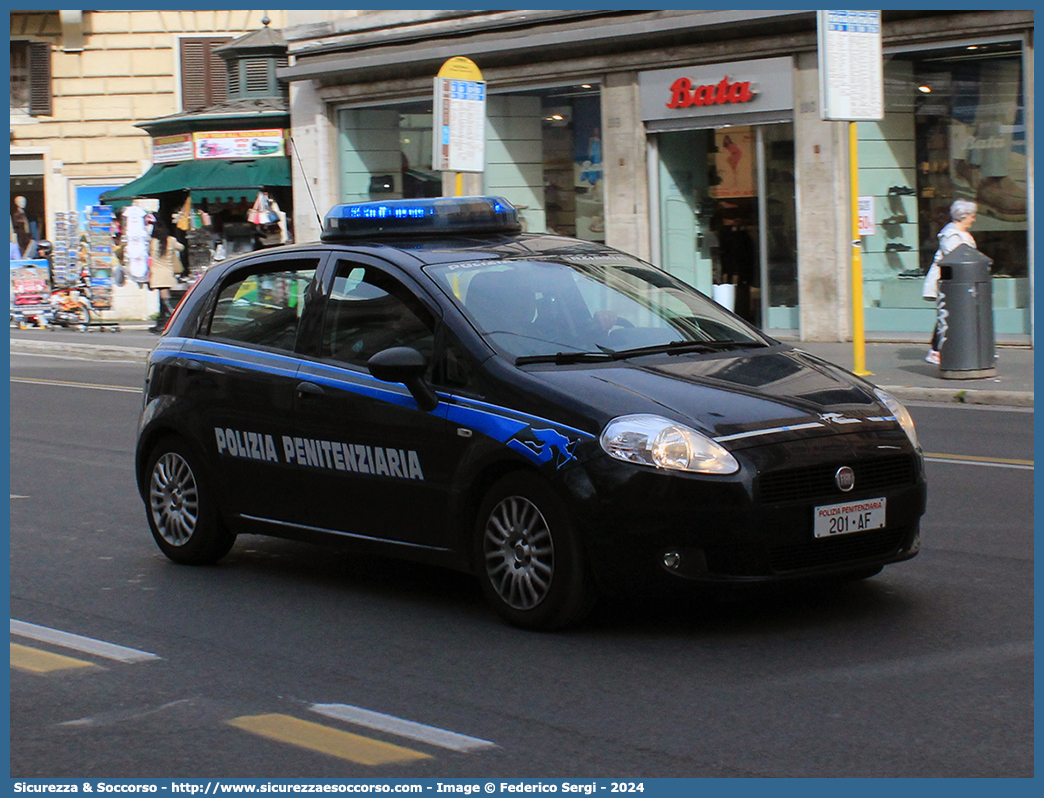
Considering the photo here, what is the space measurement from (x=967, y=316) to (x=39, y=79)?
81.9 feet

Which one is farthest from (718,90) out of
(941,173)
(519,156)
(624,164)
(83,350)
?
(83,350)

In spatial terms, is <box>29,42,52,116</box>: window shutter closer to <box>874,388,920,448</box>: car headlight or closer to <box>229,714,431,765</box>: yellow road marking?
<box>874,388,920,448</box>: car headlight

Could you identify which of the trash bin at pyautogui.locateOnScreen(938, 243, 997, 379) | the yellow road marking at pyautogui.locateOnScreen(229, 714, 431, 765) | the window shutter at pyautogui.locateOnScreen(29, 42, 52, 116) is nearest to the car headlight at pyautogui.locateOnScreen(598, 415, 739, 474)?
the yellow road marking at pyautogui.locateOnScreen(229, 714, 431, 765)

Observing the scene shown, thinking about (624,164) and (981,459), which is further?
(624,164)

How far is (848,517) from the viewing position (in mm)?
6027

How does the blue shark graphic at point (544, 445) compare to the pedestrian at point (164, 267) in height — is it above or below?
below

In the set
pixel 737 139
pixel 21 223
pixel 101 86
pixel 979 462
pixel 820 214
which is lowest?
pixel 979 462

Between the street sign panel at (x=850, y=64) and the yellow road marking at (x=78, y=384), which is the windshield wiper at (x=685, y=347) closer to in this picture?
the street sign panel at (x=850, y=64)

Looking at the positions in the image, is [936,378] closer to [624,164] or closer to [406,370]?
[624,164]

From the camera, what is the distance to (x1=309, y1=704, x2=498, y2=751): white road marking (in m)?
4.77

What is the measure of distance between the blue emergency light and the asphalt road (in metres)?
1.65

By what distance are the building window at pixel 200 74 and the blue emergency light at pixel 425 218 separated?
27.5 metres

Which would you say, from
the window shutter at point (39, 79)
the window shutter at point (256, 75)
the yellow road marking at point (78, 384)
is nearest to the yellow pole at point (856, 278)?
the yellow road marking at point (78, 384)

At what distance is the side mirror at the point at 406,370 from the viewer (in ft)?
21.2
